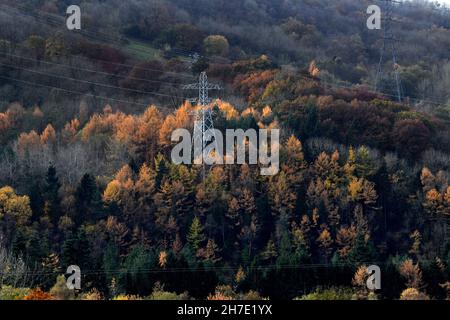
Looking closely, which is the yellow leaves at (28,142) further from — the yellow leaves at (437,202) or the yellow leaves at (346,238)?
the yellow leaves at (437,202)

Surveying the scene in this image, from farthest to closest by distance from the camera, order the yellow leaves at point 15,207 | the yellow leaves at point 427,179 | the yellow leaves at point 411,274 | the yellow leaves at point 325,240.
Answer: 1. the yellow leaves at point 427,179
2. the yellow leaves at point 325,240
3. the yellow leaves at point 15,207
4. the yellow leaves at point 411,274

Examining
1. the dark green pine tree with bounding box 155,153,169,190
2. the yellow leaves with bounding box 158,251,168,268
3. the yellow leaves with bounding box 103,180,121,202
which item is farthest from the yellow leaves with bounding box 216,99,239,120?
the yellow leaves with bounding box 158,251,168,268

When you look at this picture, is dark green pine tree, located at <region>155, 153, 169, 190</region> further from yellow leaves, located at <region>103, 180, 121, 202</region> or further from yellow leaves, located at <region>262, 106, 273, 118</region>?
yellow leaves, located at <region>262, 106, 273, 118</region>

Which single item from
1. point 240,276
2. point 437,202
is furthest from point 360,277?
point 437,202

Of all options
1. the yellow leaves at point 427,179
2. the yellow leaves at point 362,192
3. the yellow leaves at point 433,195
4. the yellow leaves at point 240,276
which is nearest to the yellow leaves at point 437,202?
the yellow leaves at point 433,195
